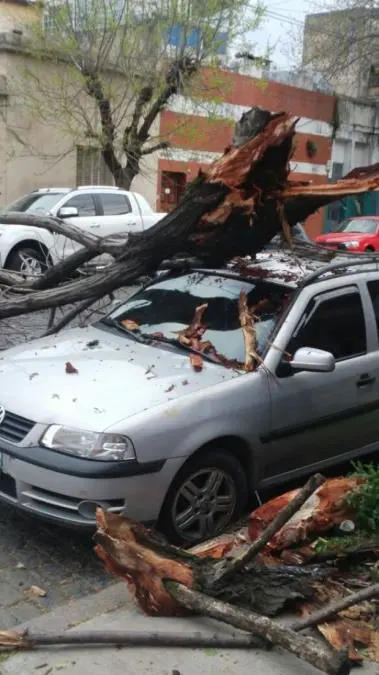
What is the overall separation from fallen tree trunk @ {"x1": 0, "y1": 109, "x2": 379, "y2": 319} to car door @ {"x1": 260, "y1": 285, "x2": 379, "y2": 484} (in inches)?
27.3

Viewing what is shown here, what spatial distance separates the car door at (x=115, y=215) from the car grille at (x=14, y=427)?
10.5m

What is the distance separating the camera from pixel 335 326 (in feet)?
18.5

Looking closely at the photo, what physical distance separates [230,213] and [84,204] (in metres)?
10.1

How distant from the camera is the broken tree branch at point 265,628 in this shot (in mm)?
2965

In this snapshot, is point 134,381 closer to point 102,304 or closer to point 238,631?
point 238,631

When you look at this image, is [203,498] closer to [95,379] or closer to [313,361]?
[95,379]

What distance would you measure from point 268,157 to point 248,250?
0.85 m

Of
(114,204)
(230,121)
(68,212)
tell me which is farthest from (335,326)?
(230,121)

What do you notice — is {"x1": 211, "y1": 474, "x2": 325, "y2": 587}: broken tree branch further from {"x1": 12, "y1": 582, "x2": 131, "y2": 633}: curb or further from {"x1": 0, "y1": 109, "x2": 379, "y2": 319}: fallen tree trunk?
{"x1": 0, "y1": 109, "x2": 379, "y2": 319}: fallen tree trunk

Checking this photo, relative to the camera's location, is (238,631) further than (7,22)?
No

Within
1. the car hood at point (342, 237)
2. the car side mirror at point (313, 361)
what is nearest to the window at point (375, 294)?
the car side mirror at point (313, 361)

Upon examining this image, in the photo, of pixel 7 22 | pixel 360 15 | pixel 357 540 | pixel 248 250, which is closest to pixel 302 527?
pixel 357 540

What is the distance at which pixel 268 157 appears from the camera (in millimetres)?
5137

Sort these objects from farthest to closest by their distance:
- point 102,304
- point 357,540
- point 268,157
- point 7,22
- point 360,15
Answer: point 360,15, point 7,22, point 102,304, point 268,157, point 357,540
